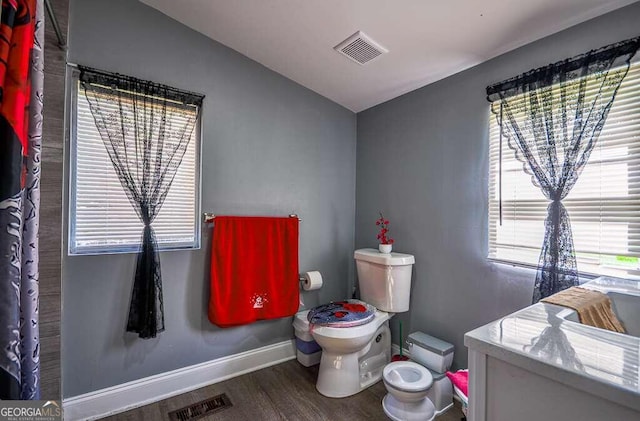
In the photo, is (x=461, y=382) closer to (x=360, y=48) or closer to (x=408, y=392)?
(x=408, y=392)

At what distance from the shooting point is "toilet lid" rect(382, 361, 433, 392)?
1.63 metres

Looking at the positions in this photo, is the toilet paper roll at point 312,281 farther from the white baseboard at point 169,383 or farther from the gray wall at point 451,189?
the gray wall at point 451,189

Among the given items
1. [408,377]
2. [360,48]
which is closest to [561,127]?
[360,48]

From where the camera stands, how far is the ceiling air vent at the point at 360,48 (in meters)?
1.78

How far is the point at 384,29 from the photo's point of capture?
1692 mm

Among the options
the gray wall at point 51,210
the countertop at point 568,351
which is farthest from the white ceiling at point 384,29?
the countertop at point 568,351

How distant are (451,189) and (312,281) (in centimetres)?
128

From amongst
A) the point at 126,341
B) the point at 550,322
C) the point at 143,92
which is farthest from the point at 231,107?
the point at 550,322

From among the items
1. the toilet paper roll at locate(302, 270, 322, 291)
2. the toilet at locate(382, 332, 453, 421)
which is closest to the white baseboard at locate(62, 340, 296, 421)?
the toilet paper roll at locate(302, 270, 322, 291)

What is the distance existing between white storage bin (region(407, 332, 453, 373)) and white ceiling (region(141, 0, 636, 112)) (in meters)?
1.90

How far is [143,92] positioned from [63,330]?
1.47 meters

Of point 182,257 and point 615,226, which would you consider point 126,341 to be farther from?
point 615,226

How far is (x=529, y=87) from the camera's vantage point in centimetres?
163

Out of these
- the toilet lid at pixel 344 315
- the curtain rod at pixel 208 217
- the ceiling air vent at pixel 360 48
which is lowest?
the toilet lid at pixel 344 315
